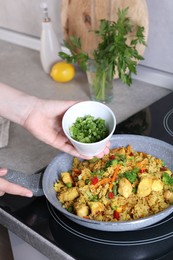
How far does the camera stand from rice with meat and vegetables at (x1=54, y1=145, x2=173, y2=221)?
0.84 meters

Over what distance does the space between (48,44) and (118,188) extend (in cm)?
87

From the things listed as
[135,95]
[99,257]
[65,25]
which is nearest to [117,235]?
[99,257]

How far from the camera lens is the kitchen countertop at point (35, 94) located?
93 centimetres

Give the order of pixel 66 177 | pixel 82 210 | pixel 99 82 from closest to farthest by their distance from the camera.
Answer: pixel 82 210, pixel 66 177, pixel 99 82

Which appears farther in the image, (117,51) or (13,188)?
(117,51)

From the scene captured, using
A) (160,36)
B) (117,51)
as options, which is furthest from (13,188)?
(160,36)

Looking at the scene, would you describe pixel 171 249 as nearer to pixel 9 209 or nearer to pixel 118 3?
pixel 9 209

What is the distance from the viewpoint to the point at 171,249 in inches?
31.7

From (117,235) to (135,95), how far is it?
0.69 m

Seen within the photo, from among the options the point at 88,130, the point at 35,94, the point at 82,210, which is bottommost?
the point at 35,94

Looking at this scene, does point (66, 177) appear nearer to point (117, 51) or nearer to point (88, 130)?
point (88, 130)

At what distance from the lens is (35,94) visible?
1496 mm

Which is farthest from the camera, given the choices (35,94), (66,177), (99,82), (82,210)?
(35,94)

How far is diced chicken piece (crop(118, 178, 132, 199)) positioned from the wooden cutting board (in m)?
0.65
